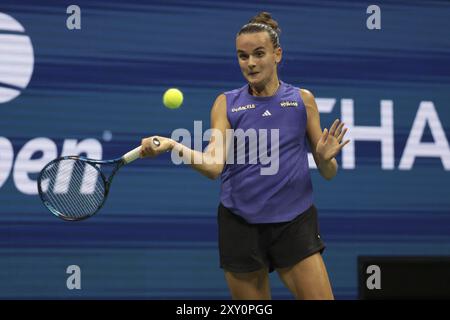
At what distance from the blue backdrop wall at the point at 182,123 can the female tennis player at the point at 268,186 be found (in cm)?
183

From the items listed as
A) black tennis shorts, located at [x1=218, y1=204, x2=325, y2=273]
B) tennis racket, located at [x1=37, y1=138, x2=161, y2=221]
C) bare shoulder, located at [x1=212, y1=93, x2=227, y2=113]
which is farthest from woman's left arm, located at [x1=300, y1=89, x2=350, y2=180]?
tennis racket, located at [x1=37, y1=138, x2=161, y2=221]

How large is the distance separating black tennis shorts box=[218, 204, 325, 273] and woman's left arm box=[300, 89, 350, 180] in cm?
25

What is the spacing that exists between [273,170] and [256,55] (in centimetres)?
58

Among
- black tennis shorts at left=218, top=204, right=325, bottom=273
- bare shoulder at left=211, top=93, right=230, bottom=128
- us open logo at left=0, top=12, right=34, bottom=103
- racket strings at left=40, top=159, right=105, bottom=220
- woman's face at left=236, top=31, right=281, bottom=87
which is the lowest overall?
black tennis shorts at left=218, top=204, right=325, bottom=273

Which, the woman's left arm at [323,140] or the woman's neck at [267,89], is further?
the woman's neck at [267,89]

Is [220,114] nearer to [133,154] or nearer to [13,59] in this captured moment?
[133,154]

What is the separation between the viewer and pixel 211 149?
4105 millimetres

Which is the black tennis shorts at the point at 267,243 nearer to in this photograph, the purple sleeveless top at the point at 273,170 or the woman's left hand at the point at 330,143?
the purple sleeveless top at the point at 273,170

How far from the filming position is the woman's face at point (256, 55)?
418cm

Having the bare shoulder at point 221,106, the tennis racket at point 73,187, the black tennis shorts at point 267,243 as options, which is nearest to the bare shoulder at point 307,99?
the bare shoulder at point 221,106

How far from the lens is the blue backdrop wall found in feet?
19.2

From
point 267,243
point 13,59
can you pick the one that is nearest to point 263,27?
point 267,243

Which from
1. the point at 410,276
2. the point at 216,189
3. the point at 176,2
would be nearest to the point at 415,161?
the point at 410,276

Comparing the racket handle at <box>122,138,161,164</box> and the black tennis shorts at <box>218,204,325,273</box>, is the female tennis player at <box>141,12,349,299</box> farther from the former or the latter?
the racket handle at <box>122,138,161,164</box>
